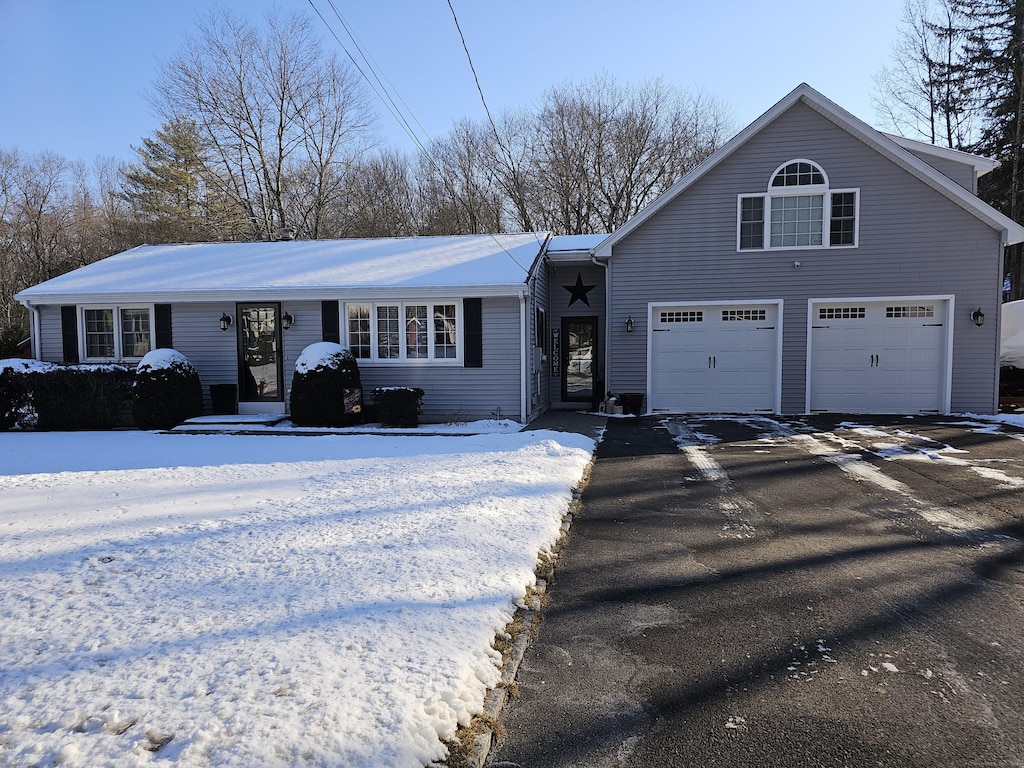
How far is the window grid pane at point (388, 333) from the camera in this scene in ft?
39.7

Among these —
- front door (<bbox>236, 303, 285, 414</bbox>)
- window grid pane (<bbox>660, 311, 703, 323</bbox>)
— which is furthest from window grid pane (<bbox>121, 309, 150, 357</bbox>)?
window grid pane (<bbox>660, 311, 703, 323</bbox>)

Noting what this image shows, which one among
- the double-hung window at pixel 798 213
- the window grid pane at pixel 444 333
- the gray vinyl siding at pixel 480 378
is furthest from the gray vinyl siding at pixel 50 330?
the double-hung window at pixel 798 213

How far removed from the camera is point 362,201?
2914 centimetres

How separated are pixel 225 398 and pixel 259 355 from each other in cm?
111

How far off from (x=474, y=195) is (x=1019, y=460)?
78.2ft

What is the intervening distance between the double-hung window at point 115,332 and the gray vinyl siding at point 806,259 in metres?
9.88

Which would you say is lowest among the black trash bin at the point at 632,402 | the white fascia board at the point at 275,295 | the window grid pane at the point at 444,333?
the black trash bin at the point at 632,402

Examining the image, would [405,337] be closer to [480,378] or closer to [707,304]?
[480,378]

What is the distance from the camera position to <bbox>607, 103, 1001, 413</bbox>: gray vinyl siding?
12.1 meters

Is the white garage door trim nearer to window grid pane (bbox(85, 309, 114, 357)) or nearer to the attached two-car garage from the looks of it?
the attached two-car garage

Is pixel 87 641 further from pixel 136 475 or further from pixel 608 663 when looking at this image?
pixel 136 475

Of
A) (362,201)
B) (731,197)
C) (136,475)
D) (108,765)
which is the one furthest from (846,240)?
(362,201)

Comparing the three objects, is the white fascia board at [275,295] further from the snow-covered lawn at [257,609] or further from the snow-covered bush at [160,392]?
the snow-covered lawn at [257,609]

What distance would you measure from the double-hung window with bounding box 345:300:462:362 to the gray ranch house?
29 millimetres
